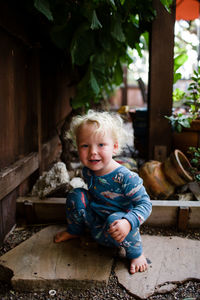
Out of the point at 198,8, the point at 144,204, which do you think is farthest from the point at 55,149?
the point at 198,8

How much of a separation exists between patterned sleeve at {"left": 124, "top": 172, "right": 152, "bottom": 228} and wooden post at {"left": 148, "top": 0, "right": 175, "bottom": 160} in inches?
45.8

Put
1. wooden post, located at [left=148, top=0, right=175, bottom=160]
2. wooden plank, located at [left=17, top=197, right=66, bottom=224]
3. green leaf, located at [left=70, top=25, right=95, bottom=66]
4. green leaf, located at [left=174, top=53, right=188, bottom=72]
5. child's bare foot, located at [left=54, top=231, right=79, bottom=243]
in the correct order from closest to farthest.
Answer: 1. child's bare foot, located at [left=54, top=231, right=79, bottom=243]
2. wooden plank, located at [left=17, top=197, right=66, bottom=224]
3. green leaf, located at [left=70, top=25, right=95, bottom=66]
4. wooden post, located at [left=148, top=0, right=175, bottom=160]
5. green leaf, located at [left=174, top=53, right=188, bottom=72]

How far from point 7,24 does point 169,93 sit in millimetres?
1480

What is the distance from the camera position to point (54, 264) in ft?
4.91

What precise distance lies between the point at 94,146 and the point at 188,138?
1356 millimetres

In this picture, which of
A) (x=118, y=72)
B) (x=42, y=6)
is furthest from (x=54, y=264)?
(x=118, y=72)

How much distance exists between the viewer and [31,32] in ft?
7.18

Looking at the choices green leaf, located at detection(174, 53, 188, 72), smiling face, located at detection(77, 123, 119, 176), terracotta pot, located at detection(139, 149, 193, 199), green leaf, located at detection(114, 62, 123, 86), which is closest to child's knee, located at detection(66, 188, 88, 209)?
smiling face, located at detection(77, 123, 119, 176)

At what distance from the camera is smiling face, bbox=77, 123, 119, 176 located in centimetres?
147

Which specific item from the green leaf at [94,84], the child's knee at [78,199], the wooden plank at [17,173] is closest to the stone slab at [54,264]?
the child's knee at [78,199]

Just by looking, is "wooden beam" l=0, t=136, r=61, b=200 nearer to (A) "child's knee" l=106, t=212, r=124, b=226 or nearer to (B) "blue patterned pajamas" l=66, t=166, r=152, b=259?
(B) "blue patterned pajamas" l=66, t=166, r=152, b=259

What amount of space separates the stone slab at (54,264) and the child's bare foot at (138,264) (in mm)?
121

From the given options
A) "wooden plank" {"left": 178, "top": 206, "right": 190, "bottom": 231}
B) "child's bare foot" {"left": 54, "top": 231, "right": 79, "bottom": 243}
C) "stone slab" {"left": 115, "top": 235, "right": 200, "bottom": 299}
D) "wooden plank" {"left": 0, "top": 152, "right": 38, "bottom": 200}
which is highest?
"wooden plank" {"left": 0, "top": 152, "right": 38, "bottom": 200}

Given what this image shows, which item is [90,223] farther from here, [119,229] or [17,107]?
[17,107]
